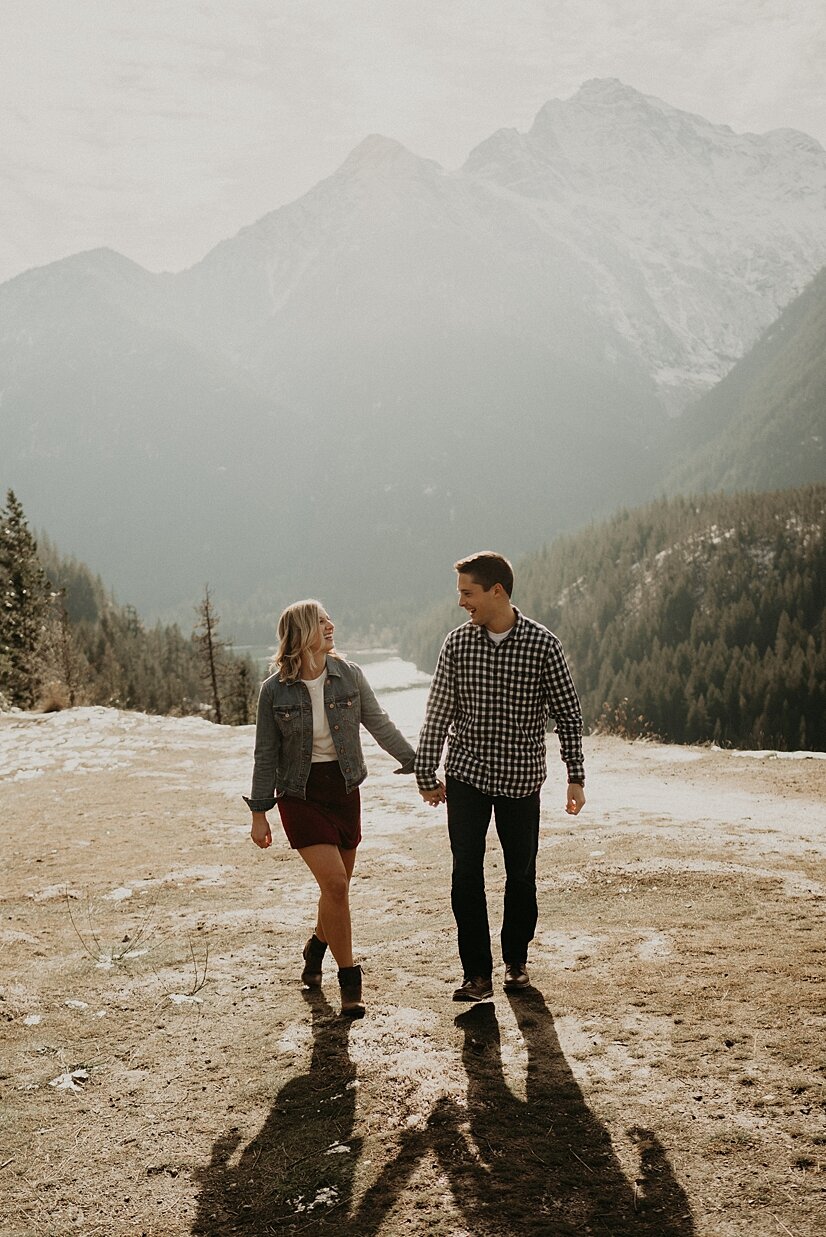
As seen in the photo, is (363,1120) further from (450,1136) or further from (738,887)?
(738,887)

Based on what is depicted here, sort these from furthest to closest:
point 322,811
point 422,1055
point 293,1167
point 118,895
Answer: point 118,895, point 322,811, point 422,1055, point 293,1167

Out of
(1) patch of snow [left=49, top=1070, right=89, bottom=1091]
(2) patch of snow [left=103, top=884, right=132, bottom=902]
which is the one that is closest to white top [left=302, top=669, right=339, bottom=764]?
(1) patch of snow [left=49, top=1070, right=89, bottom=1091]

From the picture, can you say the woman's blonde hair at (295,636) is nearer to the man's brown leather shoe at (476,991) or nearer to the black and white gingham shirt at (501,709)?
the black and white gingham shirt at (501,709)

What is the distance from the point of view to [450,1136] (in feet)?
14.3

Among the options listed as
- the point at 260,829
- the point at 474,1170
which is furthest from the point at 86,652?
the point at 474,1170

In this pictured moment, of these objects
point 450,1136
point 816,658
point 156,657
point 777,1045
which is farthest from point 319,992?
point 816,658

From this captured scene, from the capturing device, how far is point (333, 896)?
239 inches

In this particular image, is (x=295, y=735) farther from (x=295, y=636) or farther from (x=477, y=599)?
(x=477, y=599)

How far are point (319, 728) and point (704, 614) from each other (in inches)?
Answer: 5553

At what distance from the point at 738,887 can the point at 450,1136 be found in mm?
4749

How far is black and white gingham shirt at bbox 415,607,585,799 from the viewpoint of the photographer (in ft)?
19.4

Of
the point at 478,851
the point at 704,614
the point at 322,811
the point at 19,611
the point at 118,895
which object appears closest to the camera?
the point at 478,851

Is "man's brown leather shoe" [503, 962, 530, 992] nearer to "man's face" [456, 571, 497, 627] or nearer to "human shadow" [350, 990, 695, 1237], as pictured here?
"human shadow" [350, 990, 695, 1237]

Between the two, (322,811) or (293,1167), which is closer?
(293,1167)
